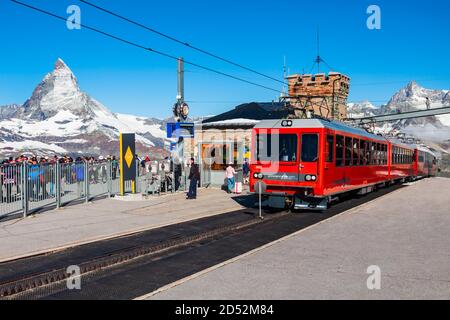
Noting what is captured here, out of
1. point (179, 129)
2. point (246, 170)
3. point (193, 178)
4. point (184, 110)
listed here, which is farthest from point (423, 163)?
point (193, 178)

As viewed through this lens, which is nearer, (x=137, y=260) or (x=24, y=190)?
(x=137, y=260)

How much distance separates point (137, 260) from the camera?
9.13 meters

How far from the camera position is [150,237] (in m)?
11.5

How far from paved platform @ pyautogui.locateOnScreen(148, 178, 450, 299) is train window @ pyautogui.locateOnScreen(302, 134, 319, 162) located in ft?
8.97

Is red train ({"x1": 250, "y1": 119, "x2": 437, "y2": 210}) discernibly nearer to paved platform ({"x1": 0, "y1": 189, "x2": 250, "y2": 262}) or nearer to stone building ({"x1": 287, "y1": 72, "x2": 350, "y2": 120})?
paved platform ({"x1": 0, "y1": 189, "x2": 250, "y2": 262})

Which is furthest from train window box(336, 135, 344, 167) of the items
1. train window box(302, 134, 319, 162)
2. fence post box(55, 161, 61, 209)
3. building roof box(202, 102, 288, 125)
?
building roof box(202, 102, 288, 125)

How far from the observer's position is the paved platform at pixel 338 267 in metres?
6.73

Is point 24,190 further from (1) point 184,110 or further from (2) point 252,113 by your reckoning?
(2) point 252,113

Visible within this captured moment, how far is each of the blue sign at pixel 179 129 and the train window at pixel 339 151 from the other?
826cm

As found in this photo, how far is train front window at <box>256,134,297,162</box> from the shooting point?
15823mm

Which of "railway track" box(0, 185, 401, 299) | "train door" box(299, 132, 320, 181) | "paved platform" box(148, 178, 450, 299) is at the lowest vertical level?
"railway track" box(0, 185, 401, 299)

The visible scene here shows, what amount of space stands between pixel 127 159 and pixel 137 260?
10.7 m

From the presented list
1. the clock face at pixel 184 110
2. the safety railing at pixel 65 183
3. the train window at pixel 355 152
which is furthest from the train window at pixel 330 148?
the clock face at pixel 184 110

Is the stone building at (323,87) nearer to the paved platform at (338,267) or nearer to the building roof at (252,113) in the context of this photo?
the building roof at (252,113)
